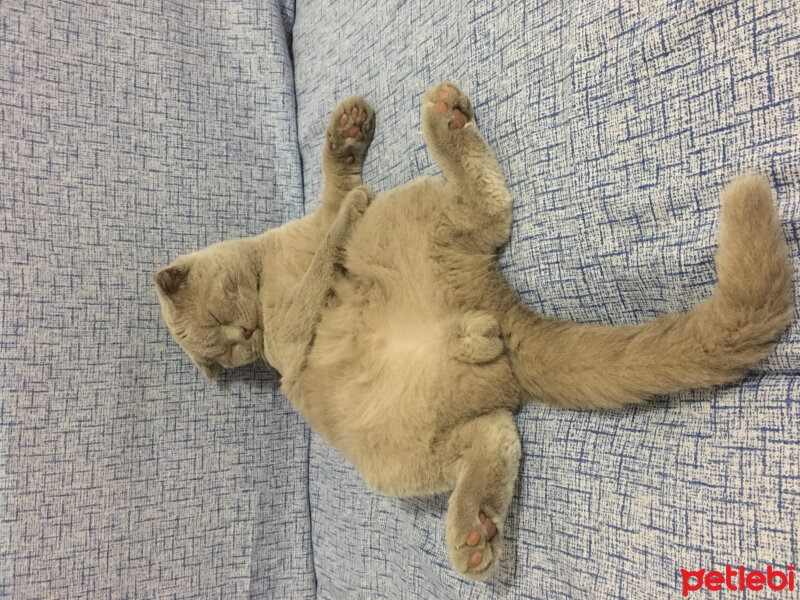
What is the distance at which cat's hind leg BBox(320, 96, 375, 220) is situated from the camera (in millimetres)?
1261

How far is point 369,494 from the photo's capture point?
1289 mm

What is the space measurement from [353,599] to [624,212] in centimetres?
106

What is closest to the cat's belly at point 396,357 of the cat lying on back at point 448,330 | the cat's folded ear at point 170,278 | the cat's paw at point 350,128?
the cat lying on back at point 448,330

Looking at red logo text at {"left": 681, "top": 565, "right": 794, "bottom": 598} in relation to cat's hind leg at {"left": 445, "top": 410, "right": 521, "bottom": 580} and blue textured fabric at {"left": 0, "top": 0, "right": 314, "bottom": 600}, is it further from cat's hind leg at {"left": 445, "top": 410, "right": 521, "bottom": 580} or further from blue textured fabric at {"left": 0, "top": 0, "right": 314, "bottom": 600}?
blue textured fabric at {"left": 0, "top": 0, "right": 314, "bottom": 600}

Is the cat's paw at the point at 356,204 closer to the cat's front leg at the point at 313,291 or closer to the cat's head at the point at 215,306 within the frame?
the cat's front leg at the point at 313,291

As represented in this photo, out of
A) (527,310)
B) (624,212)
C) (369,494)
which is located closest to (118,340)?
(369,494)

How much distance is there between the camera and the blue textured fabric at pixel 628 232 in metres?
0.75

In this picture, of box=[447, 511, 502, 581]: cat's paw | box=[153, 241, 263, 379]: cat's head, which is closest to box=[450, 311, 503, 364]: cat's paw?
box=[447, 511, 502, 581]: cat's paw

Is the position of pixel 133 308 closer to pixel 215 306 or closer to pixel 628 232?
pixel 215 306

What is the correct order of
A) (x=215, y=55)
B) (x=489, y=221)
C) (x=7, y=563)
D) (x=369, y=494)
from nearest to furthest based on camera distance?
(x=489, y=221) → (x=7, y=563) → (x=369, y=494) → (x=215, y=55)

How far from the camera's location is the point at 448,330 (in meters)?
1.02

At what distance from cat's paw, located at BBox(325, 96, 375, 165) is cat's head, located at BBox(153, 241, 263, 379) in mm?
334

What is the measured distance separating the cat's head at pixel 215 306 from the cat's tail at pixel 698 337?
670 mm

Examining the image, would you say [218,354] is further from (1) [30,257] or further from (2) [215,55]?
(2) [215,55]
